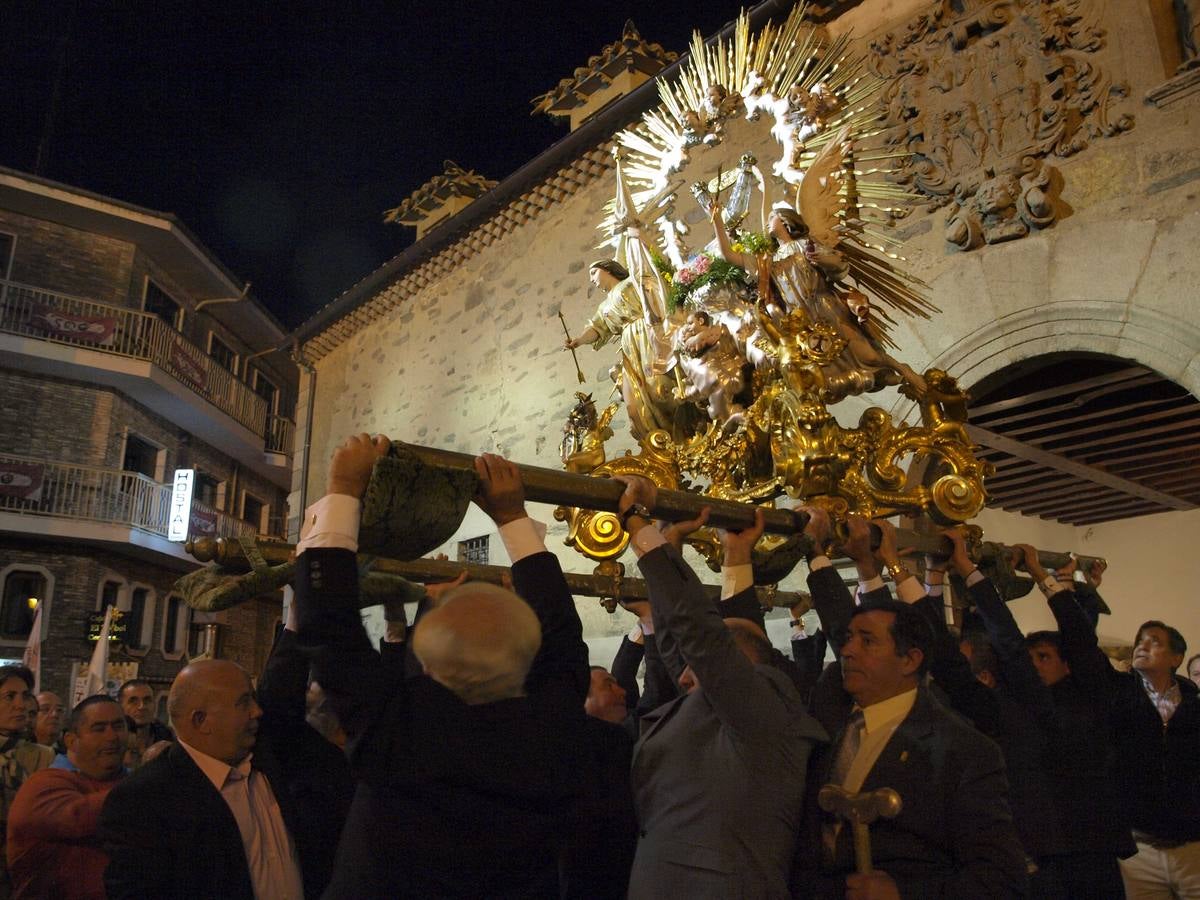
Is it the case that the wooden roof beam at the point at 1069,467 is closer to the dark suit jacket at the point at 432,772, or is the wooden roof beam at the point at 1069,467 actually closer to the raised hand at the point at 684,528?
the raised hand at the point at 684,528

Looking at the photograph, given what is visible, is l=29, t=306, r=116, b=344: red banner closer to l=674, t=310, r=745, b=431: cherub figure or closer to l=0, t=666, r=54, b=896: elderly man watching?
l=0, t=666, r=54, b=896: elderly man watching

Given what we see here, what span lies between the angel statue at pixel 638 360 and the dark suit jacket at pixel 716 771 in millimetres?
2573

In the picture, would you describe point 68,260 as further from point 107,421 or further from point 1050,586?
point 1050,586

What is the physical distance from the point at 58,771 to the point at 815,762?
92.7 inches

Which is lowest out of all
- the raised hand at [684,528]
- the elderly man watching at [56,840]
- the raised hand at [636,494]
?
the elderly man watching at [56,840]

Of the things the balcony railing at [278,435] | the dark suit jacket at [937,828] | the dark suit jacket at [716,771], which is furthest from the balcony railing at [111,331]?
the dark suit jacket at [937,828]

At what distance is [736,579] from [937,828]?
0.97 metres

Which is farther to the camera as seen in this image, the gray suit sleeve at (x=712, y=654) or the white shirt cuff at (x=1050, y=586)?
the white shirt cuff at (x=1050, y=586)

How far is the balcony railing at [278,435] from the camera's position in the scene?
2127cm

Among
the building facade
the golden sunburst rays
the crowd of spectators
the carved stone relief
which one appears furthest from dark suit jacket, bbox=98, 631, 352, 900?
the building facade

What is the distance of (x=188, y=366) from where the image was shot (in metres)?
17.9

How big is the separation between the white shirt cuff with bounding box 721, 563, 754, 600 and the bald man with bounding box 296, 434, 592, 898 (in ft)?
3.26

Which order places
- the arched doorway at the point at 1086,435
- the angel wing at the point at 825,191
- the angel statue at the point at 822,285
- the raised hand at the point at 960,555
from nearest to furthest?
the raised hand at the point at 960,555 → the angel statue at the point at 822,285 → the angel wing at the point at 825,191 → the arched doorway at the point at 1086,435

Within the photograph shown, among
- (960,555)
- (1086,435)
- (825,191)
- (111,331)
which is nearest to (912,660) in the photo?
(960,555)
